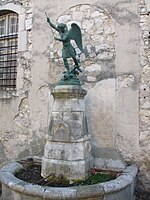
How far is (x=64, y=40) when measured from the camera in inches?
150

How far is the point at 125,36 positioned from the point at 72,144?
2334mm

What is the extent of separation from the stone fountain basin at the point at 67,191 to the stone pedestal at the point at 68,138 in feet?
1.66

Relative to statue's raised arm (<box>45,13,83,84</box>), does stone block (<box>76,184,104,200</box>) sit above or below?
below

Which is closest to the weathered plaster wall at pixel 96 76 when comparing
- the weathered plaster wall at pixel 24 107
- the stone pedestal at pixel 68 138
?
the weathered plaster wall at pixel 24 107

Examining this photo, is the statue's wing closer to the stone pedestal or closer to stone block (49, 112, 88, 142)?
the stone pedestal

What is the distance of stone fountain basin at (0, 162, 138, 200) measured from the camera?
2977 millimetres

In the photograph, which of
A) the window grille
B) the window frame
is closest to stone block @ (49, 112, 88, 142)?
the window frame

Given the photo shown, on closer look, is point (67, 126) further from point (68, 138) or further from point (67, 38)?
point (67, 38)

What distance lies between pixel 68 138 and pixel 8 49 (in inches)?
133

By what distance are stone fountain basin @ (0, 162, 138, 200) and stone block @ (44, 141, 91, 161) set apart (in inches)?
23.1

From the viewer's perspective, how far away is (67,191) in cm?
300

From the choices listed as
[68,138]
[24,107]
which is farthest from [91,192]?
[24,107]

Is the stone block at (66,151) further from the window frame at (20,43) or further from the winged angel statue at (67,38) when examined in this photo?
the window frame at (20,43)

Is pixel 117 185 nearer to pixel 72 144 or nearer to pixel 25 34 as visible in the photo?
pixel 72 144
